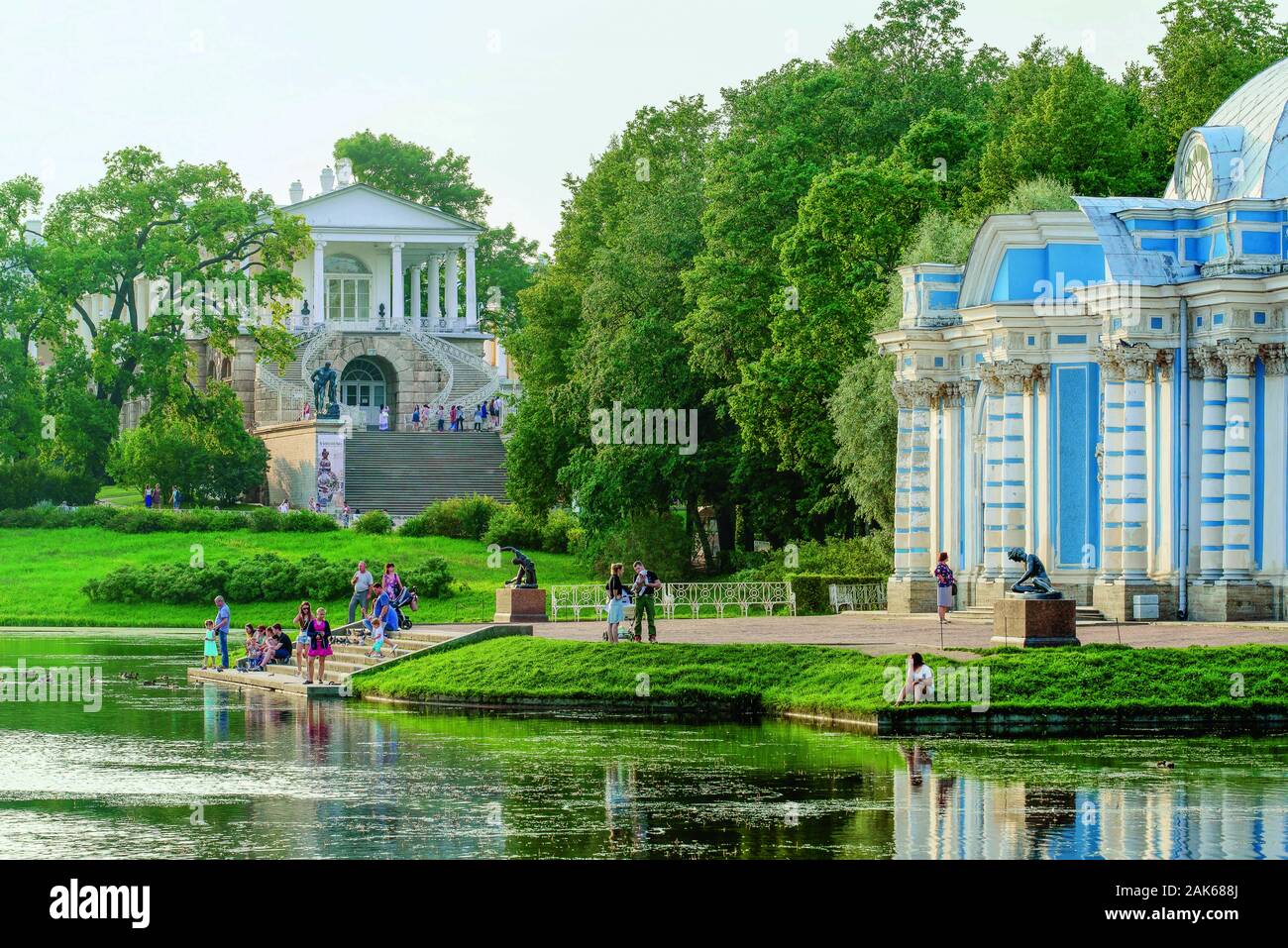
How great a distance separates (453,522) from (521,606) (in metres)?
32.6

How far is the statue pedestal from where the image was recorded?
136 ft

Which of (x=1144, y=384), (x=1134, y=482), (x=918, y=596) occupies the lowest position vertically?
(x=918, y=596)

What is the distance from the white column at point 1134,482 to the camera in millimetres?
40250

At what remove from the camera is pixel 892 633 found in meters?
38.7

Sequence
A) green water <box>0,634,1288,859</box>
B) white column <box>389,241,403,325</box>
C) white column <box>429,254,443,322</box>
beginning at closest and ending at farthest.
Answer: green water <box>0,634,1288,859</box>
white column <box>389,241,403,325</box>
white column <box>429,254,443,322</box>

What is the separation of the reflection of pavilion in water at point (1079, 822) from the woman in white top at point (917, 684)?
6.28m

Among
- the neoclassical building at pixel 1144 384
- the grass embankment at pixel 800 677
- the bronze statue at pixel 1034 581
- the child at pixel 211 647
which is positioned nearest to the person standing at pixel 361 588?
the child at pixel 211 647

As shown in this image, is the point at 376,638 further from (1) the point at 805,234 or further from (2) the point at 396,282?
(2) the point at 396,282

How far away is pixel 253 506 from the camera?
269ft

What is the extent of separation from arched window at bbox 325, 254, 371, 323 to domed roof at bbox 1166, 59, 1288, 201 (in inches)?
2820

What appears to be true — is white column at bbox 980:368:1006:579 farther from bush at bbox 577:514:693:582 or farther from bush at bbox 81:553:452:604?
bush at bbox 81:553:452:604

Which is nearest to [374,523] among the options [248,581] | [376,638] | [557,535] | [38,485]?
[557,535]

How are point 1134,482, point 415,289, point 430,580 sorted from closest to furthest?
point 1134,482 < point 430,580 < point 415,289

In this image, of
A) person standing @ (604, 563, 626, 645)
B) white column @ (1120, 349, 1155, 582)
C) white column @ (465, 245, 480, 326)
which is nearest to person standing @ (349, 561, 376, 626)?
person standing @ (604, 563, 626, 645)
